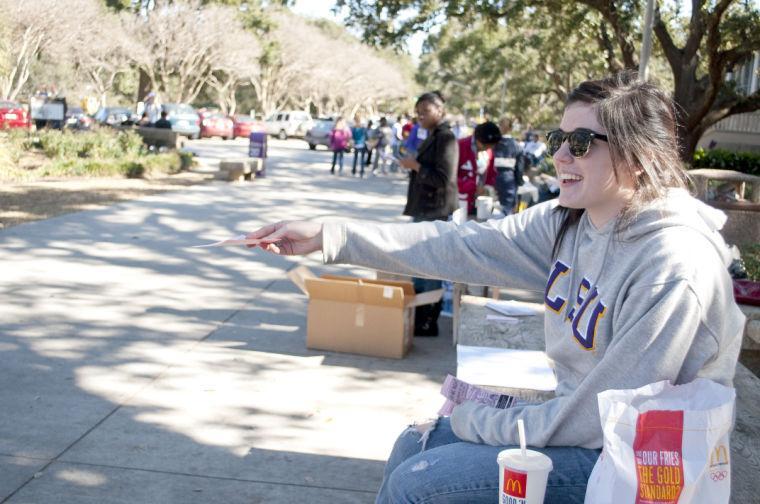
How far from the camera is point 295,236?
304cm

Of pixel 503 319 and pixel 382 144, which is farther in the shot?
pixel 382 144

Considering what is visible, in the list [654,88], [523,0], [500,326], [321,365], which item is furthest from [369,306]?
[523,0]

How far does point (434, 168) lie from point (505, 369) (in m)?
4.12

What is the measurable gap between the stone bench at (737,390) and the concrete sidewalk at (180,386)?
0.68 m

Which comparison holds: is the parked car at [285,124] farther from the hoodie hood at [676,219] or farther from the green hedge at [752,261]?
the hoodie hood at [676,219]

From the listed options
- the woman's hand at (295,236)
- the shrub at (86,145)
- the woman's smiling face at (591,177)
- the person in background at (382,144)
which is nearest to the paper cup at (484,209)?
the woman's hand at (295,236)

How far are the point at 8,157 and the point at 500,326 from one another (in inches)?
626

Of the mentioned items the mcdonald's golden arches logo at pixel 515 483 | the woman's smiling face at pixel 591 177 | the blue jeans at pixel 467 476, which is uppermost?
the woman's smiling face at pixel 591 177

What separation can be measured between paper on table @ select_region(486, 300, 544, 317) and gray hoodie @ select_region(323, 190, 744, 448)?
2.58 metres

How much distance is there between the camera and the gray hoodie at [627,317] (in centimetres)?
222

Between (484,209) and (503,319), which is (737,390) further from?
(484,209)

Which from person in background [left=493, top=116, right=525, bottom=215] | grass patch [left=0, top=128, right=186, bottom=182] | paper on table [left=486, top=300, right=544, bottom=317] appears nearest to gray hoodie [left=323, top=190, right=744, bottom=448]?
paper on table [left=486, top=300, right=544, bottom=317]

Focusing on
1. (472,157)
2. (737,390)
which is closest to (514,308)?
(737,390)

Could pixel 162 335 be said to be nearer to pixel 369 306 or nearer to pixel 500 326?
pixel 369 306
